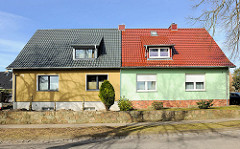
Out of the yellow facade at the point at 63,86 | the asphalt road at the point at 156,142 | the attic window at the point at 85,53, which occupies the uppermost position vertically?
the attic window at the point at 85,53

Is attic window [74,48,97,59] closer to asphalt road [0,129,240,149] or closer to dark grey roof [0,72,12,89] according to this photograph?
asphalt road [0,129,240,149]

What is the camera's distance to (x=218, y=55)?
56.2 ft

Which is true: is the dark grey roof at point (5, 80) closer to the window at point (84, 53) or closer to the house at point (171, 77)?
the window at point (84, 53)

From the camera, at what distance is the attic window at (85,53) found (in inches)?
651

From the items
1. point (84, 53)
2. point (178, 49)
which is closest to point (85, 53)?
point (84, 53)

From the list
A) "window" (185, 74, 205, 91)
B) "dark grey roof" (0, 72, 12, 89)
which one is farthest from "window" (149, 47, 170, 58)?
"dark grey roof" (0, 72, 12, 89)

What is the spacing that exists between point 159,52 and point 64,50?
8.28 metres

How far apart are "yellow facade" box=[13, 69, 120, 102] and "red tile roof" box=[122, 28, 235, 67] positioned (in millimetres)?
2529

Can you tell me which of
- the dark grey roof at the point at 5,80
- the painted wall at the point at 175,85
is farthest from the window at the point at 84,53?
the dark grey roof at the point at 5,80

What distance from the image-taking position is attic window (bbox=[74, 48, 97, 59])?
54.2ft

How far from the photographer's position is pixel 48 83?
15.8 m

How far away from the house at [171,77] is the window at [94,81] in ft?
5.95

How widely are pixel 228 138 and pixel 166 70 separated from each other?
901 centimetres

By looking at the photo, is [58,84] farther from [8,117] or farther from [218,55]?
[218,55]
